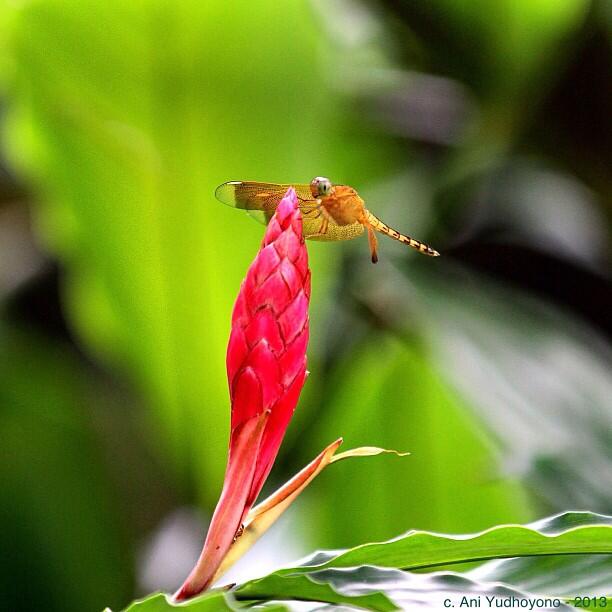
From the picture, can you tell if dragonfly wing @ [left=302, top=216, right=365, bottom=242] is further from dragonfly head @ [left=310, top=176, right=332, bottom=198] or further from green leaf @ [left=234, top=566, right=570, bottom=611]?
green leaf @ [left=234, top=566, right=570, bottom=611]

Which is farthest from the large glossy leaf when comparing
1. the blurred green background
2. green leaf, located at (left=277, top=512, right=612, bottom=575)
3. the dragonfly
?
the blurred green background

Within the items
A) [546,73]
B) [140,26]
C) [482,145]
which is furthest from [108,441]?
[546,73]

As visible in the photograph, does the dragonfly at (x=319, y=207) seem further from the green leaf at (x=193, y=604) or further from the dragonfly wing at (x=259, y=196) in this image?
the green leaf at (x=193, y=604)

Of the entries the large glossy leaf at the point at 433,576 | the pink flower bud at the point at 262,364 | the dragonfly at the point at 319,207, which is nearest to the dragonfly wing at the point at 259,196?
the dragonfly at the point at 319,207

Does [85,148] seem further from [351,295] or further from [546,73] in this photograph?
A: [546,73]

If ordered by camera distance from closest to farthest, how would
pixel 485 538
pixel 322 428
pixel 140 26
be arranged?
1. pixel 485 538
2. pixel 140 26
3. pixel 322 428

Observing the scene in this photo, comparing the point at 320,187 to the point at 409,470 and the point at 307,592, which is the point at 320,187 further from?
the point at 409,470
